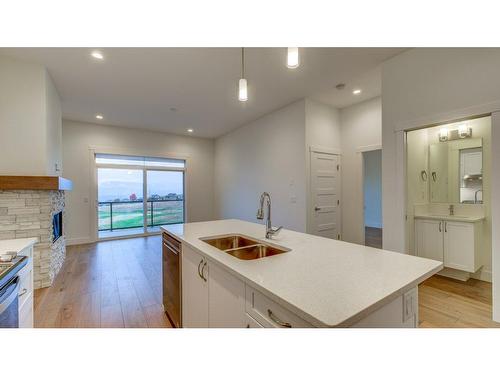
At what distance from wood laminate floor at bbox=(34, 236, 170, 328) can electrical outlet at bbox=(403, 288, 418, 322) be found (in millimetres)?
1933

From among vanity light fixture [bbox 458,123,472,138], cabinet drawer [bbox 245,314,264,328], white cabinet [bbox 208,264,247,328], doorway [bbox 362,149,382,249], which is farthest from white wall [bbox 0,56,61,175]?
doorway [bbox 362,149,382,249]

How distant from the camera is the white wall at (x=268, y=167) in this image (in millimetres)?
3920

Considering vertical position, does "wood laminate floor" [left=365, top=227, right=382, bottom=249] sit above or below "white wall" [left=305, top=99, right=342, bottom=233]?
below

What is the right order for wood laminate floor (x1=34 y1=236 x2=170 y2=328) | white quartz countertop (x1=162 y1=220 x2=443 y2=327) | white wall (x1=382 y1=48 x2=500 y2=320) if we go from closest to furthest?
white quartz countertop (x1=162 y1=220 x2=443 y2=327) → white wall (x1=382 y1=48 x2=500 y2=320) → wood laminate floor (x1=34 y1=236 x2=170 y2=328)

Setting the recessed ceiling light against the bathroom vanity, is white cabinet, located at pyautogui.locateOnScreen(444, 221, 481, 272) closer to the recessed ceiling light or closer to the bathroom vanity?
the bathroom vanity

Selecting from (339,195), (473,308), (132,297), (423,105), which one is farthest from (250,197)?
(473,308)

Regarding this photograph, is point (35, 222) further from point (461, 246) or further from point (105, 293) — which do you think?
point (461, 246)

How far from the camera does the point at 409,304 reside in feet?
3.40

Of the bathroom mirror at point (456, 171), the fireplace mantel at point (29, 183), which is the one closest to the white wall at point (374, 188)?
the bathroom mirror at point (456, 171)

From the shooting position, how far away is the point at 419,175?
3.34 m

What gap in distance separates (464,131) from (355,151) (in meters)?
A: 1.47

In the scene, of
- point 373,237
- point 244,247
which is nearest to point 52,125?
point 244,247

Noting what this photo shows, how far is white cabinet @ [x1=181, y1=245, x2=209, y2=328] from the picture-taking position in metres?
1.44

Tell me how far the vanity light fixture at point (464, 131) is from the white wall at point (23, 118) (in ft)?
18.9
